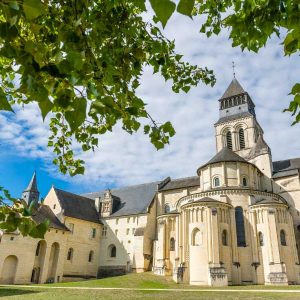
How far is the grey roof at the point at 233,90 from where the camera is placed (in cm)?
5298

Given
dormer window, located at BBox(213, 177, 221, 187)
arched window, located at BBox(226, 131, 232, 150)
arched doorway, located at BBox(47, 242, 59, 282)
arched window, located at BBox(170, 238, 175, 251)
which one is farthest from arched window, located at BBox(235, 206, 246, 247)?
→ arched doorway, located at BBox(47, 242, 59, 282)

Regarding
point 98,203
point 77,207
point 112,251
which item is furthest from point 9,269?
point 98,203

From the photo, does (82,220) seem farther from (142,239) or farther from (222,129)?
(222,129)

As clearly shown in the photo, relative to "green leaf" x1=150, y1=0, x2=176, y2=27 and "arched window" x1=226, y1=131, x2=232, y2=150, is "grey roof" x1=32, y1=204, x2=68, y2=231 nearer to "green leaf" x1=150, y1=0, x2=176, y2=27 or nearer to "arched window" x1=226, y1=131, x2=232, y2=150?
"arched window" x1=226, y1=131, x2=232, y2=150

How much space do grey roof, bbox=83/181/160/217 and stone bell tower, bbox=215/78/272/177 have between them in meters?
13.2

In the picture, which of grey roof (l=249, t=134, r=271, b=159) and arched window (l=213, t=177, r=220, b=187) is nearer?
arched window (l=213, t=177, r=220, b=187)

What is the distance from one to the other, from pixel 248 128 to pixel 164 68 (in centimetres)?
4488

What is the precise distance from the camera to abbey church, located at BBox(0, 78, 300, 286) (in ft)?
94.7

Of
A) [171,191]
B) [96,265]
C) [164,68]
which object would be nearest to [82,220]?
[96,265]

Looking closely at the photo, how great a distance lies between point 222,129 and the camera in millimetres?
50312

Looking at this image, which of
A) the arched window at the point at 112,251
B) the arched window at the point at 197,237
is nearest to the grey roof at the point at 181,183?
the arched window at the point at 112,251

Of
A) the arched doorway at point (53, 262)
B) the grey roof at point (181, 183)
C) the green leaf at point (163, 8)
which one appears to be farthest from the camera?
the grey roof at point (181, 183)

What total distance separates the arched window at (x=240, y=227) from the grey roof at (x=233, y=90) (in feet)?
89.8

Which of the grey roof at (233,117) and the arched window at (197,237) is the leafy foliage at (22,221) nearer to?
the arched window at (197,237)
